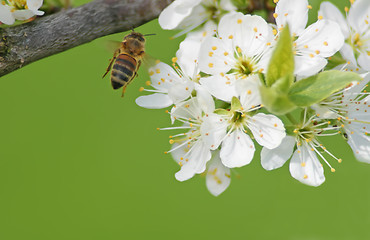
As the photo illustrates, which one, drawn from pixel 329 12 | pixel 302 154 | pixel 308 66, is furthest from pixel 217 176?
pixel 329 12

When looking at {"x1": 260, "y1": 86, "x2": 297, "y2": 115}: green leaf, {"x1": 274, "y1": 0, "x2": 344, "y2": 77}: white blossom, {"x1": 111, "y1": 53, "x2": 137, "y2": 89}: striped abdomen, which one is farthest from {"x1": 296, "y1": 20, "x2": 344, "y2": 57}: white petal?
{"x1": 111, "y1": 53, "x2": 137, "y2": 89}: striped abdomen

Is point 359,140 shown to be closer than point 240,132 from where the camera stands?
No

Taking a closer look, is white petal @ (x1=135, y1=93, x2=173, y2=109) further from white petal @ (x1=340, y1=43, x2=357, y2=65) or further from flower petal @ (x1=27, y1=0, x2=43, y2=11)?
white petal @ (x1=340, y1=43, x2=357, y2=65)

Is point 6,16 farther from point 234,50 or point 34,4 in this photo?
point 234,50

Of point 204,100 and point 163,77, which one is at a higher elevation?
point 163,77

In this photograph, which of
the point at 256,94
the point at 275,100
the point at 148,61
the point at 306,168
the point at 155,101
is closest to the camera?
the point at 275,100

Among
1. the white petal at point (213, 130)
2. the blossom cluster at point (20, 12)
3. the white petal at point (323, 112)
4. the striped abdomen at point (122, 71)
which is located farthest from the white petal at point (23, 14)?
the white petal at point (323, 112)

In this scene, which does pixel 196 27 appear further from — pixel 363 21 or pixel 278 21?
pixel 363 21
